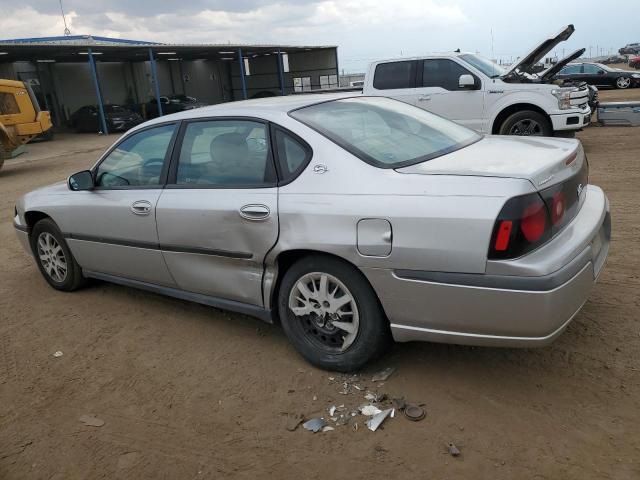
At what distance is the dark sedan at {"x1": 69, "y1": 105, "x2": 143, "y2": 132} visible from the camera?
26141 mm

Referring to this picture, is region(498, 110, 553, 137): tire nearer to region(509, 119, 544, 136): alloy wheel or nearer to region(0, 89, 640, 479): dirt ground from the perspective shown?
region(509, 119, 544, 136): alloy wheel

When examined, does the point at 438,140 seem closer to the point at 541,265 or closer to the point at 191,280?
the point at 541,265

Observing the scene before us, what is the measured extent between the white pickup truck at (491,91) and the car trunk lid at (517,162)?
621cm

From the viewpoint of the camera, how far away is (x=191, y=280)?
3.74 m

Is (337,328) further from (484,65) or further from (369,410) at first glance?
(484,65)

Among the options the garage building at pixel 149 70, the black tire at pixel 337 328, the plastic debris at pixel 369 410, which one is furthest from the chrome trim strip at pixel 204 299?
the garage building at pixel 149 70

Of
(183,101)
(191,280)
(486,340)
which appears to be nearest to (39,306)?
(191,280)

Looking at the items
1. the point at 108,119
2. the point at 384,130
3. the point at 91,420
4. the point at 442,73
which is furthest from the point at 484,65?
the point at 108,119

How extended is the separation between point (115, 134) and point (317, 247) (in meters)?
25.7

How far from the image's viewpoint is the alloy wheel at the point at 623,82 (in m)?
23.6

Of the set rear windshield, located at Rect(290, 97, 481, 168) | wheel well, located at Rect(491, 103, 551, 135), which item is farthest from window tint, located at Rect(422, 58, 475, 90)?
rear windshield, located at Rect(290, 97, 481, 168)

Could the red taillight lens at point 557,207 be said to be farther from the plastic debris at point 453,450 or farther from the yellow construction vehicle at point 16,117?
the yellow construction vehicle at point 16,117

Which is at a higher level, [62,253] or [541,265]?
[541,265]

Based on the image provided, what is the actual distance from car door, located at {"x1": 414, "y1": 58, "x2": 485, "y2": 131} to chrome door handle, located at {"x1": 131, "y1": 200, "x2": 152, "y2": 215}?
710cm
